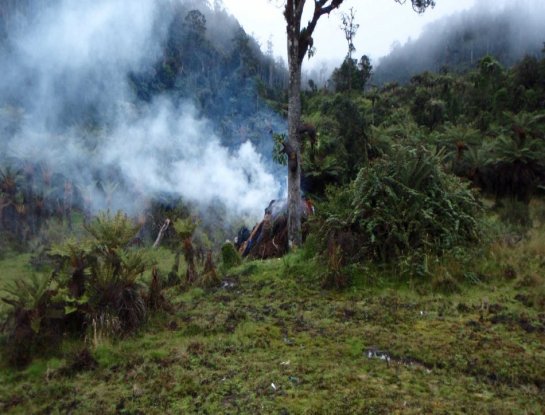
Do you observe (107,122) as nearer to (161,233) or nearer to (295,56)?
(161,233)

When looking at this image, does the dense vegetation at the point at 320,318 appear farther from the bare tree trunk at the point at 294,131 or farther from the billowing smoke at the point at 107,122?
the billowing smoke at the point at 107,122

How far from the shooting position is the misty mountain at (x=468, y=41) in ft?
386

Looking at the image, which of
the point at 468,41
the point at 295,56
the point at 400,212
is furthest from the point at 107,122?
the point at 468,41

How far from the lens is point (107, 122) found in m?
28.2

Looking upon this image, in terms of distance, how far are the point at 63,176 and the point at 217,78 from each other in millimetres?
20769

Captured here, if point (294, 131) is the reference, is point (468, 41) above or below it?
above

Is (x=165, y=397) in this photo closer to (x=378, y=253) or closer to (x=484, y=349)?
(x=484, y=349)

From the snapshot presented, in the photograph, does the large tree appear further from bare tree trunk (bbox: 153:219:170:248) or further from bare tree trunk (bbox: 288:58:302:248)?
bare tree trunk (bbox: 153:219:170:248)

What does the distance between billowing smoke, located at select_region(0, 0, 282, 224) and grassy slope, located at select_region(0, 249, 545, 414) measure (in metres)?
14.1

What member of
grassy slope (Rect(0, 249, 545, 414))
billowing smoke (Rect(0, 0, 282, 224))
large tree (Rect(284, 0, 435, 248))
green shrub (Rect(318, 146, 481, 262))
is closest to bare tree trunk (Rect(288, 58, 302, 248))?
large tree (Rect(284, 0, 435, 248))

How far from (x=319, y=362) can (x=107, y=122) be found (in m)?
26.3

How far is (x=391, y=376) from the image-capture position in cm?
476

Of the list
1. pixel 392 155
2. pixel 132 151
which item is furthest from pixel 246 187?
pixel 392 155

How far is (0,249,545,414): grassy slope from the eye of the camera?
4363 millimetres
